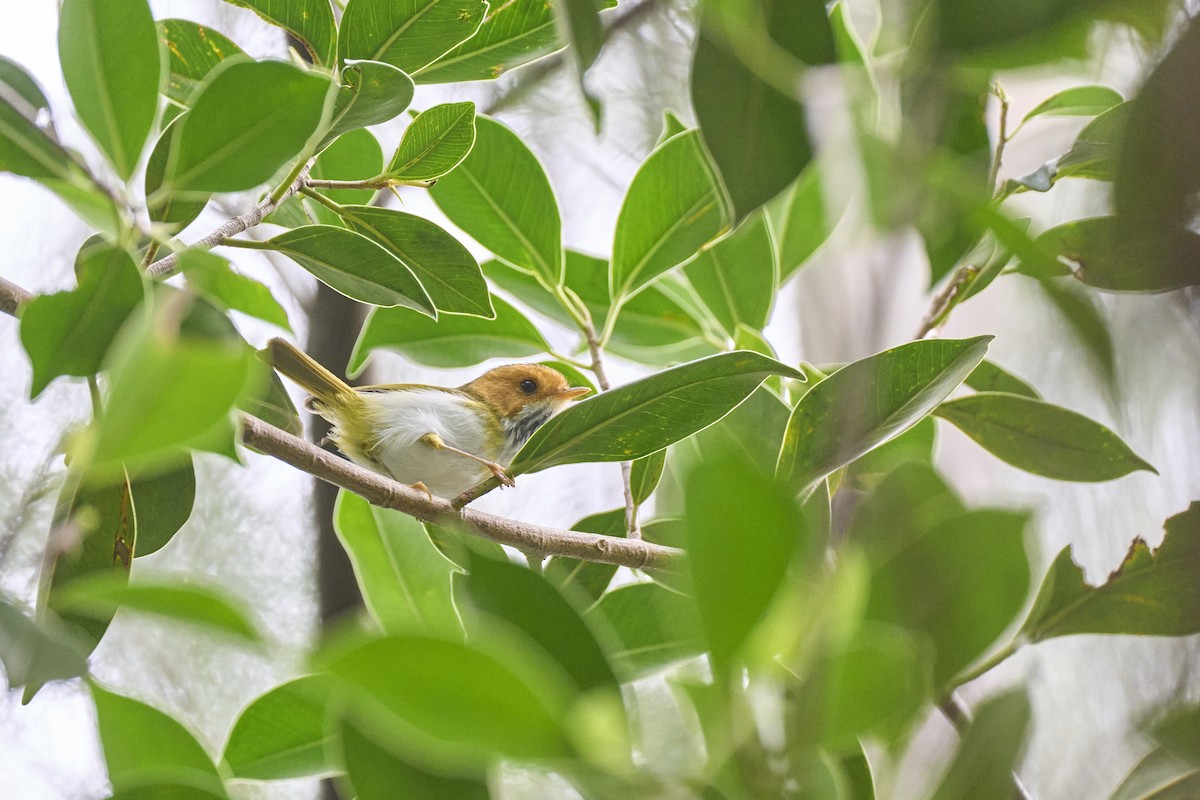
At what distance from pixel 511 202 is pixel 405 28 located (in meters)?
0.26

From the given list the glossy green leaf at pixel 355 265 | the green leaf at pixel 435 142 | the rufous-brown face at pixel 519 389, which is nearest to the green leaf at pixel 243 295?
the glossy green leaf at pixel 355 265

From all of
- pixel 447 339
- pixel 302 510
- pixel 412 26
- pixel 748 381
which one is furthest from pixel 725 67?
pixel 302 510

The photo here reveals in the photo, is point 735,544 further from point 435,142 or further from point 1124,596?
point 435,142

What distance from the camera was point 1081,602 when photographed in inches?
24.5

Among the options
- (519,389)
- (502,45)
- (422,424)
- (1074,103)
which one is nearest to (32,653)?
(502,45)

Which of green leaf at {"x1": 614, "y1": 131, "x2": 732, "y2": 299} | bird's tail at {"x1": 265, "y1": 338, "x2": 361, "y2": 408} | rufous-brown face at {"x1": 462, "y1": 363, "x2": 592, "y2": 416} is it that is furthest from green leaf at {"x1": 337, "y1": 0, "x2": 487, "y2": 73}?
rufous-brown face at {"x1": 462, "y1": 363, "x2": 592, "y2": 416}

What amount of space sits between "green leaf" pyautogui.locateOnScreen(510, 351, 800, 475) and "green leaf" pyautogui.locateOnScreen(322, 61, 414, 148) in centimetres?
24

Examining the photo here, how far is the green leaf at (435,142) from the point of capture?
0.73 metres

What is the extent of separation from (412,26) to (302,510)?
123cm

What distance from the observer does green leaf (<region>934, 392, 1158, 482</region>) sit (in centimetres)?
81

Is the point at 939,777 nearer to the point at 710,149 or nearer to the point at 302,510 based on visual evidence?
the point at 710,149

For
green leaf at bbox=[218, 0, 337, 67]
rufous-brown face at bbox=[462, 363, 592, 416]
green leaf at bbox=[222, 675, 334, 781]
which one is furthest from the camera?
rufous-brown face at bbox=[462, 363, 592, 416]

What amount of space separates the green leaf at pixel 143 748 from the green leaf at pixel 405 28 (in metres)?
0.52

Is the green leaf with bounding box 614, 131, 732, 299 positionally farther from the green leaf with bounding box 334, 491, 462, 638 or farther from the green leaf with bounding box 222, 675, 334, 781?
the green leaf with bounding box 222, 675, 334, 781
